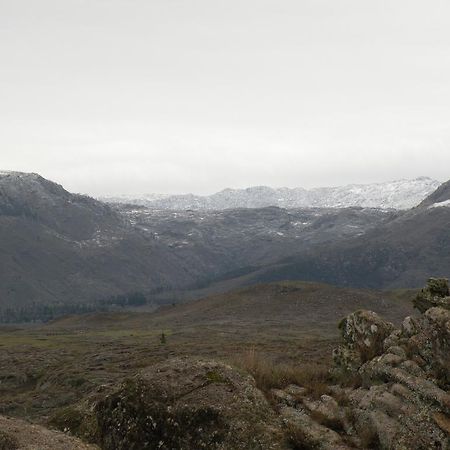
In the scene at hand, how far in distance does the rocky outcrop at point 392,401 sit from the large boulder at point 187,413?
0.94m

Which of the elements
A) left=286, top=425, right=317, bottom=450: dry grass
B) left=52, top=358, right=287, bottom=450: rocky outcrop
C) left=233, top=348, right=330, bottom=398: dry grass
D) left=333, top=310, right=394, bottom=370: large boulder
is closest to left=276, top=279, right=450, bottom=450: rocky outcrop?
left=286, top=425, right=317, bottom=450: dry grass

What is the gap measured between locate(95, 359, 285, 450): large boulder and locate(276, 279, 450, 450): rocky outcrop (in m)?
0.94

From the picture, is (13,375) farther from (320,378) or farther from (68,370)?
(320,378)

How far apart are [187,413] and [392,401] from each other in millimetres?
5660

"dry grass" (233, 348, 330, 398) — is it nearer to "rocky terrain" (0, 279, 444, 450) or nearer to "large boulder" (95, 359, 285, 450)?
"rocky terrain" (0, 279, 444, 450)

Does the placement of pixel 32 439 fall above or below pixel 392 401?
below

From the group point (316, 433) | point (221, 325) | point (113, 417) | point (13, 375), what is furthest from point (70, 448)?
point (221, 325)

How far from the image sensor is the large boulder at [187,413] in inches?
A: 488

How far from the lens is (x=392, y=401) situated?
13297 millimetres

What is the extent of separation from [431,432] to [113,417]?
8.43m

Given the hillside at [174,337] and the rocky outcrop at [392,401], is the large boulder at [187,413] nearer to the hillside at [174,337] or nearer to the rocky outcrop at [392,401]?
the rocky outcrop at [392,401]

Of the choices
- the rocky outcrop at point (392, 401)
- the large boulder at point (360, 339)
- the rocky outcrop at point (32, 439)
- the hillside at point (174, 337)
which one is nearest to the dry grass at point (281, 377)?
the rocky outcrop at point (392, 401)

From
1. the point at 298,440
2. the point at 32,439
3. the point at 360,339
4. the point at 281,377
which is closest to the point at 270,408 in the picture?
the point at 298,440

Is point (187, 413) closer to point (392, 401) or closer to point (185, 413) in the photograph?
point (185, 413)
